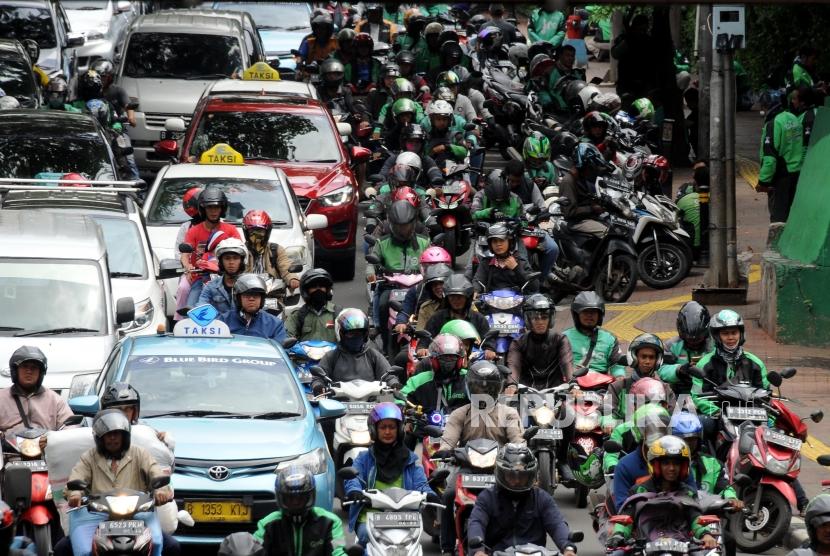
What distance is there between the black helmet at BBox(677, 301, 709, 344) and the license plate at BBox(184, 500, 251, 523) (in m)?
4.26

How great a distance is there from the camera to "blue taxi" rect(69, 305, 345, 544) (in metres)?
11.1

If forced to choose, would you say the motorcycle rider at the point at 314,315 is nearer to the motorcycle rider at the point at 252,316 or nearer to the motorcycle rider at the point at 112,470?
the motorcycle rider at the point at 252,316

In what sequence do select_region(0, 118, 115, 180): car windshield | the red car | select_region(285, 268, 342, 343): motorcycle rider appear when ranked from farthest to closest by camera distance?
the red car < select_region(0, 118, 115, 180): car windshield < select_region(285, 268, 342, 343): motorcycle rider

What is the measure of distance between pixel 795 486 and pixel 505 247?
5387 mm

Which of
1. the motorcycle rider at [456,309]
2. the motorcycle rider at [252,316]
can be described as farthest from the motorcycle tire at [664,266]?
the motorcycle rider at [252,316]

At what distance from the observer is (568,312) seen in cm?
2098

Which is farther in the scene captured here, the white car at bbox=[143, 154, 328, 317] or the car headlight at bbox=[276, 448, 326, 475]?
the white car at bbox=[143, 154, 328, 317]

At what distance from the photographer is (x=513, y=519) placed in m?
→ 10.2

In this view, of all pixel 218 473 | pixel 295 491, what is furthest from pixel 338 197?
pixel 295 491

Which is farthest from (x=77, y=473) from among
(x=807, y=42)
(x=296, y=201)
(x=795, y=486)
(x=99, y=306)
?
(x=807, y=42)

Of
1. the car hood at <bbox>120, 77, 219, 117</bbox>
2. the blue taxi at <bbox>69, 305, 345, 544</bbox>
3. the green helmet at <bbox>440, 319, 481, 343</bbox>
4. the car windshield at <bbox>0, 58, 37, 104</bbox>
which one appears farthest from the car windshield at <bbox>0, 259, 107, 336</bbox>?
the car hood at <bbox>120, 77, 219, 117</bbox>

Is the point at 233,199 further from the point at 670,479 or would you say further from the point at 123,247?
the point at 670,479

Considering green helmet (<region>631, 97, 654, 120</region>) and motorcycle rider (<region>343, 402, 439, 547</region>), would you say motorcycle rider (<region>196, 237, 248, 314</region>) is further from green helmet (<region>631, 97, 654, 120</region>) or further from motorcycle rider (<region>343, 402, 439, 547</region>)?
green helmet (<region>631, 97, 654, 120</region>)

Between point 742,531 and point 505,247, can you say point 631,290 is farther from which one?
point 742,531
